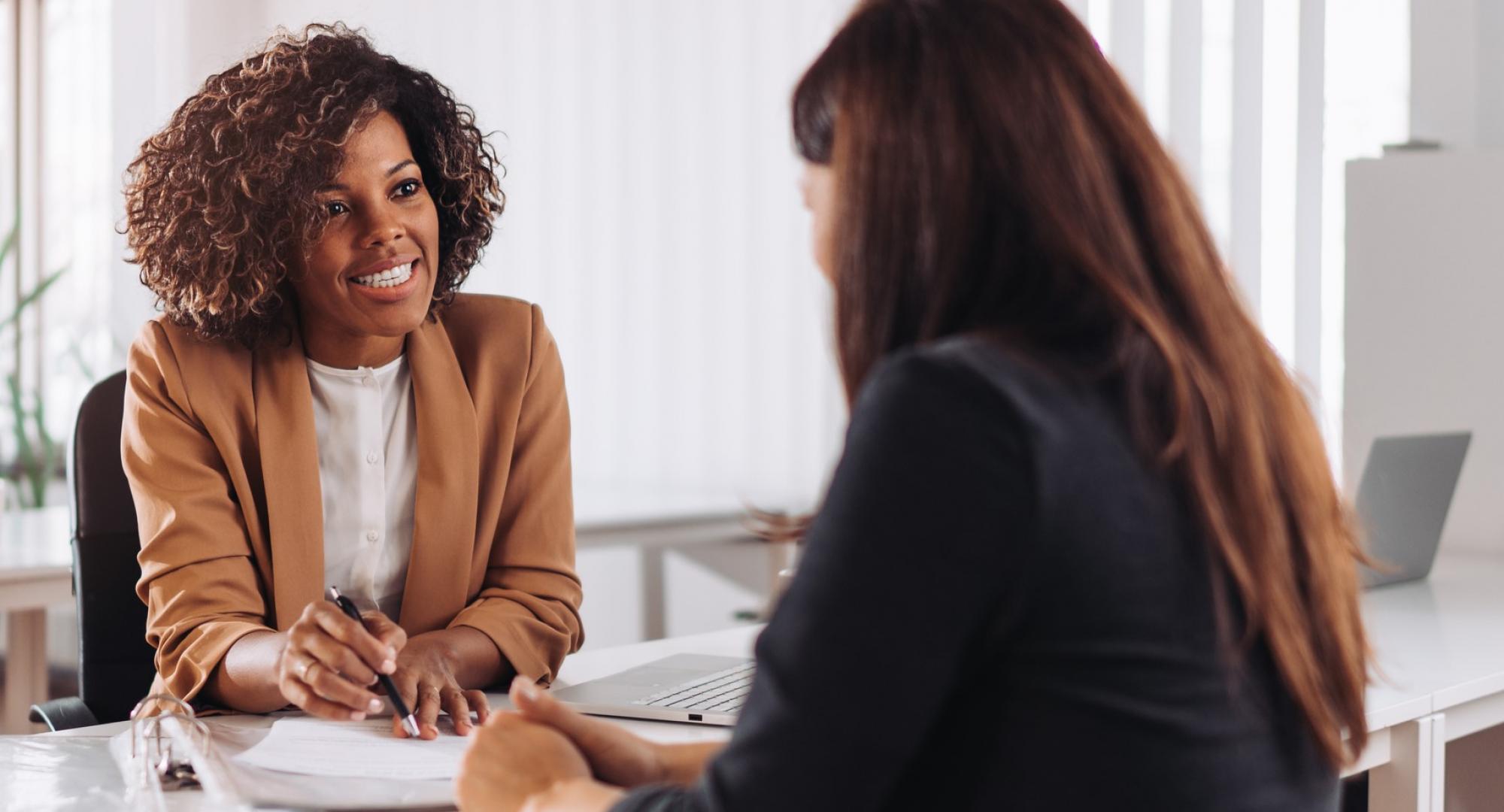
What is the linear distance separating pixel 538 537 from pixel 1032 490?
104cm

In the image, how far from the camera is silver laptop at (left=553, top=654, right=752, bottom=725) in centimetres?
135

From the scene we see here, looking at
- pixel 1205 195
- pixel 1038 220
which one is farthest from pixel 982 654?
pixel 1205 195

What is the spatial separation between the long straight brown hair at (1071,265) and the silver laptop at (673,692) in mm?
592

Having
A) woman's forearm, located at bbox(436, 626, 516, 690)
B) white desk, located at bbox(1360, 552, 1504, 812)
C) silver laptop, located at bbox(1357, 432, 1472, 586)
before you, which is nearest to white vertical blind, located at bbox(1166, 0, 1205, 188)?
silver laptop, located at bbox(1357, 432, 1472, 586)

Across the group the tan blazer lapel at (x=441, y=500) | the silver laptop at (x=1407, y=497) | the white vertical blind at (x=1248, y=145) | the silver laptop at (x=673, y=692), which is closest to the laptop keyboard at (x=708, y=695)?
the silver laptop at (x=673, y=692)

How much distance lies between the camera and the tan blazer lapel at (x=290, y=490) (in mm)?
1521

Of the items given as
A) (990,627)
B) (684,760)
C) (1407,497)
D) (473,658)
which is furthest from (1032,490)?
(1407,497)

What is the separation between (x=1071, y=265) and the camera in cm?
76

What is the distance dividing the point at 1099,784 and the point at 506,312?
117 centimetres

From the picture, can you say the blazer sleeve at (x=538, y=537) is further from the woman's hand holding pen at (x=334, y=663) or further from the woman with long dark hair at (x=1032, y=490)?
the woman with long dark hair at (x=1032, y=490)

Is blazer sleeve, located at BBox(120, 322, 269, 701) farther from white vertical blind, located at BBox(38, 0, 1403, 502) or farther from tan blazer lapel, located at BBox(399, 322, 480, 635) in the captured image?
white vertical blind, located at BBox(38, 0, 1403, 502)

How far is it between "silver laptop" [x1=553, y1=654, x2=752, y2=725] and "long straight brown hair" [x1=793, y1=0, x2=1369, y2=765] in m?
0.59

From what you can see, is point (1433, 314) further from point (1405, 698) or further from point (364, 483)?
point (364, 483)

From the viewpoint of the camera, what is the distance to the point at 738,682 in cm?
147
